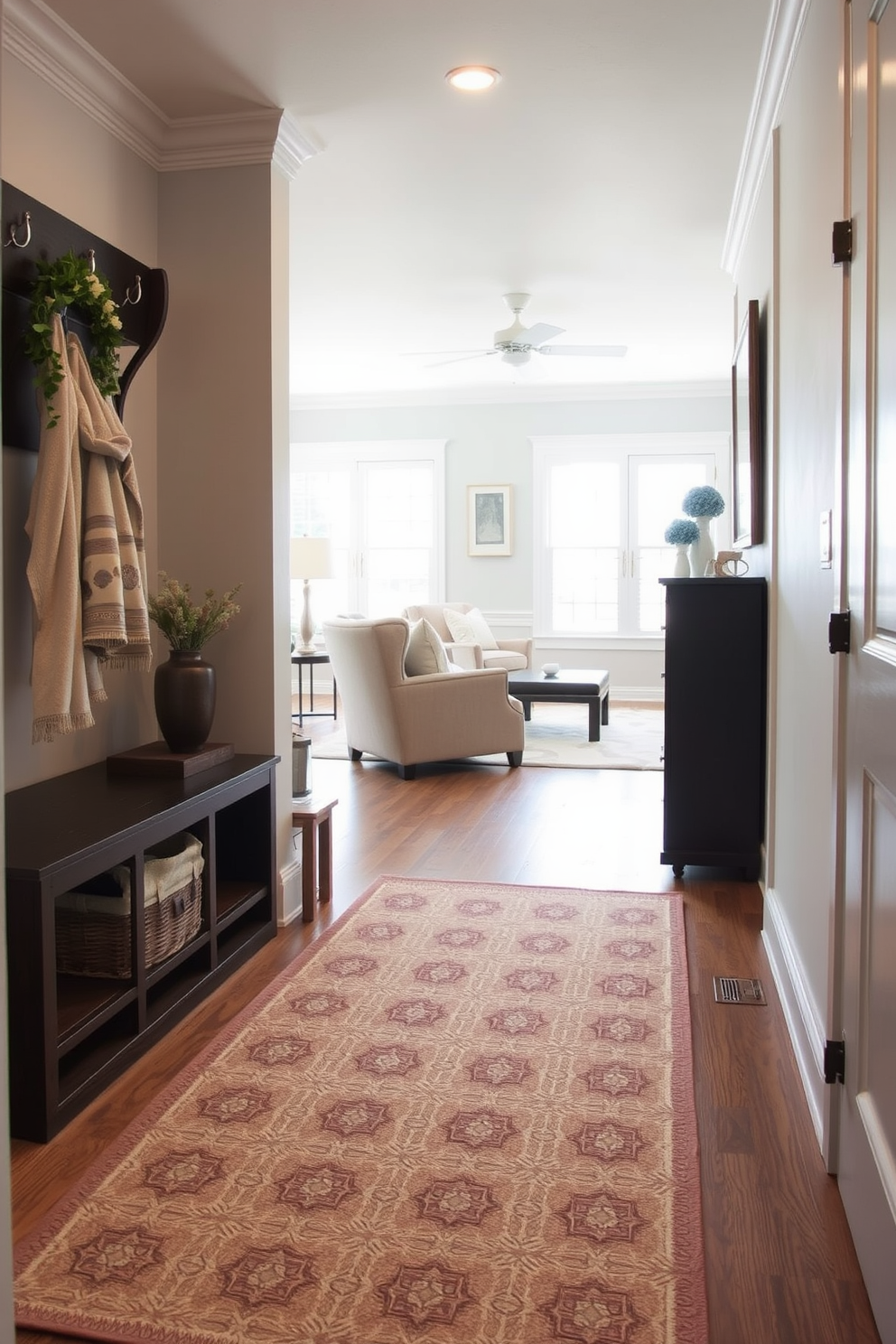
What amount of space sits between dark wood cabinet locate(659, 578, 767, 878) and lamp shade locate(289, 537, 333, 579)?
369 cm

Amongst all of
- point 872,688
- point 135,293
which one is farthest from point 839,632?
point 135,293

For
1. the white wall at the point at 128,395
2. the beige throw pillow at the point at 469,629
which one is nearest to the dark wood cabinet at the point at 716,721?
the white wall at the point at 128,395

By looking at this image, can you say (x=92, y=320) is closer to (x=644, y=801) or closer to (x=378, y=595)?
(x=644, y=801)

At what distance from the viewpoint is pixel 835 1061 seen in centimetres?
193

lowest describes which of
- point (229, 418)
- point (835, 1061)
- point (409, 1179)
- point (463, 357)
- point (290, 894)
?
point (409, 1179)

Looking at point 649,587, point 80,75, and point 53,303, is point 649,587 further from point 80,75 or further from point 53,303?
point 53,303

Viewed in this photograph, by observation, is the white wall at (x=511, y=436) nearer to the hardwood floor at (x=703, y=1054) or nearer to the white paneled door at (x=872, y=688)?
the hardwood floor at (x=703, y=1054)

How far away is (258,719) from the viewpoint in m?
3.49

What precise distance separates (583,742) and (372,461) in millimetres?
3695

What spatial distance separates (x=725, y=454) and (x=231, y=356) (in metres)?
6.40

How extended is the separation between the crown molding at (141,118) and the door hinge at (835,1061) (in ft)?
10.1

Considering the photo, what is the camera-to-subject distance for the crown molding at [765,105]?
9.25 ft

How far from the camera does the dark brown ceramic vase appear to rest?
3.08 meters

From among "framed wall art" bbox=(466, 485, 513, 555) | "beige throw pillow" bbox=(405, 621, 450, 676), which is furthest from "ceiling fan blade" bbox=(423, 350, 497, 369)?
"beige throw pillow" bbox=(405, 621, 450, 676)
